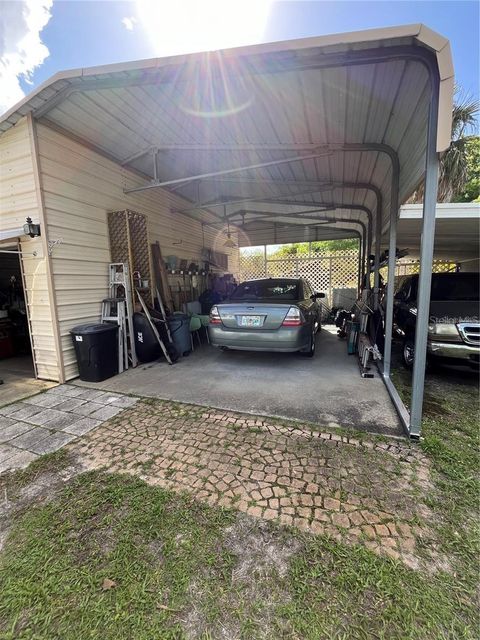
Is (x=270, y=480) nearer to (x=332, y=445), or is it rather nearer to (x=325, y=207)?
(x=332, y=445)

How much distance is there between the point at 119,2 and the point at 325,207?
5.90 metres

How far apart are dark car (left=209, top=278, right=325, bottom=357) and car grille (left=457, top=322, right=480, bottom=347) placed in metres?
2.04

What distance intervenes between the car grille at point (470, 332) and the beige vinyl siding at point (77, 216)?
5538mm

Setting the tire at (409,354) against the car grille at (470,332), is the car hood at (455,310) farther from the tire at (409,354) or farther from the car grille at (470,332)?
the tire at (409,354)

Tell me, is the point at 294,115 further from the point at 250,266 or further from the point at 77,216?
the point at 250,266

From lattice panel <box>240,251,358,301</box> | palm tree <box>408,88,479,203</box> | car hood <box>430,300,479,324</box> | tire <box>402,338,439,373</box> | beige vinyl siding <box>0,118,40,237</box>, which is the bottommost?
tire <box>402,338,439,373</box>

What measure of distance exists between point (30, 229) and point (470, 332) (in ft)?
20.0

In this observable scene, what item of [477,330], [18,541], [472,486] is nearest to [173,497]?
[18,541]

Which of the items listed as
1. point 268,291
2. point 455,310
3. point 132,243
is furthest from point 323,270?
point 132,243

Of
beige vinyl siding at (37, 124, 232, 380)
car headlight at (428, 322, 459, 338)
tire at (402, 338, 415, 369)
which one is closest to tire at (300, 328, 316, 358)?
tire at (402, 338, 415, 369)

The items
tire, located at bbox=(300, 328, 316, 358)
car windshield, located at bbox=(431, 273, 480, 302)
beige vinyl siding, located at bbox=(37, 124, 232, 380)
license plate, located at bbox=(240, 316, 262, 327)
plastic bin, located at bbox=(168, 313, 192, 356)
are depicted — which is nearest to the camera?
beige vinyl siding, located at bbox=(37, 124, 232, 380)

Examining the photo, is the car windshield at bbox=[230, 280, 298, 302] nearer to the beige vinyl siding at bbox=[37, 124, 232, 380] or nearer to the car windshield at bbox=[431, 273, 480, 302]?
the car windshield at bbox=[431, 273, 480, 302]

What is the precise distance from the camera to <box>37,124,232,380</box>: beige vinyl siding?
4159 millimetres

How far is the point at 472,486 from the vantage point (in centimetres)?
206
